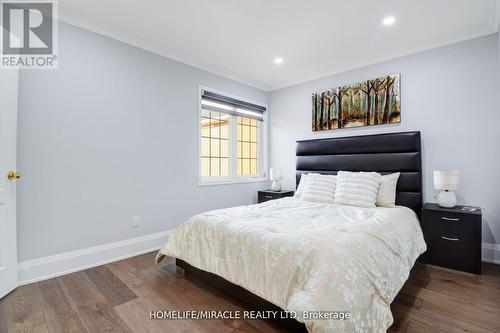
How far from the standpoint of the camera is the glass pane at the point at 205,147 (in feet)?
12.6

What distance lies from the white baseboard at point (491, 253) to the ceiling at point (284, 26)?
237 cm

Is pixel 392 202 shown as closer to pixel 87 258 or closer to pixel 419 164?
pixel 419 164

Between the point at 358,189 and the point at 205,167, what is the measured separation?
225 cm

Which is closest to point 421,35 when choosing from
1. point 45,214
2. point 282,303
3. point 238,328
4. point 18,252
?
point 282,303

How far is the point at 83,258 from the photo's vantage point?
2582 mm

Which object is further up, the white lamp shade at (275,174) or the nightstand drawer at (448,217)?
the white lamp shade at (275,174)

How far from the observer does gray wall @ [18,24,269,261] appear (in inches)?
92.0

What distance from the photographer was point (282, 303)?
149 cm

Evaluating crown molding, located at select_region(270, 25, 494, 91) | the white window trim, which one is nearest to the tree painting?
crown molding, located at select_region(270, 25, 494, 91)

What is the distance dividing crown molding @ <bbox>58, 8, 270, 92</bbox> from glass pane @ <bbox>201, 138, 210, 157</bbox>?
1.08m

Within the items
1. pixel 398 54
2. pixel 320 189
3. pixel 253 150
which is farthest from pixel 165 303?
pixel 398 54

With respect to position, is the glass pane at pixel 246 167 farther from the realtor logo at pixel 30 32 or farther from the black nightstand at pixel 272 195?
the realtor logo at pixel 30 32

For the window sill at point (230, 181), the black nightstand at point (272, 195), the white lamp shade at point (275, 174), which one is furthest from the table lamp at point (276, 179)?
the window sill at point (230, 181)

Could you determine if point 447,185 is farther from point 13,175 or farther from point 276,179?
point 13,175
